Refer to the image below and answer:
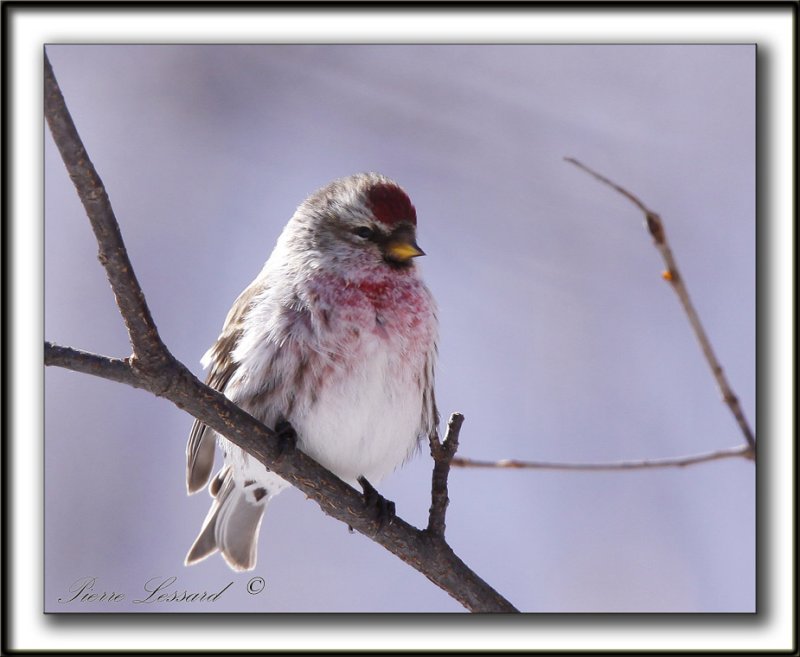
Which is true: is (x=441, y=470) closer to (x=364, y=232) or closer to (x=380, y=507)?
(x=380, y=507)

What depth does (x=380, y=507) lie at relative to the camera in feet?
8.12

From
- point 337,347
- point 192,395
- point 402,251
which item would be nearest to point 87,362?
point 192,395

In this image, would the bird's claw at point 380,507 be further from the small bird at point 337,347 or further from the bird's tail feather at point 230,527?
the bird's tail feather at point 230,527

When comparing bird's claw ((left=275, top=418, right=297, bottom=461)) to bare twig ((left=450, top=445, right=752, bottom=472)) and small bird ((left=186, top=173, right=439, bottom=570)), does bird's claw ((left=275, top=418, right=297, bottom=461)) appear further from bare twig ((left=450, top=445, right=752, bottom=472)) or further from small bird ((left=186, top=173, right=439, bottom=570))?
bare twig ((left=450, top=445, right=752, bottom=472))

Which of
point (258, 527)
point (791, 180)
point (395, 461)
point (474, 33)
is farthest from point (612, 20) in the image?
point (258, 527)

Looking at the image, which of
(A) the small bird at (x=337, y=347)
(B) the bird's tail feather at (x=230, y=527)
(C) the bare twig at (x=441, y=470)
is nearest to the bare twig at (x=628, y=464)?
(C) the bare twig at (x=441, y=470)

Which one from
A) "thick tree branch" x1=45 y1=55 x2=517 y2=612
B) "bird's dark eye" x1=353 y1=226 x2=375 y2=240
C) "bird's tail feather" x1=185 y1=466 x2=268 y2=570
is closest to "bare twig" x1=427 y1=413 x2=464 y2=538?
"thick tree branch" x1=45 y1=55 x2=517 y2=612

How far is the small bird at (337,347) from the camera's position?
2531 mm

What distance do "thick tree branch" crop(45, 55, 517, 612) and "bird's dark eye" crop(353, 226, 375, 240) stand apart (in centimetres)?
73

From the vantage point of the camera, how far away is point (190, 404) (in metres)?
2.07

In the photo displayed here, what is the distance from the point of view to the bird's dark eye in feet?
9.07

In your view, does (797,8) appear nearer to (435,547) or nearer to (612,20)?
(612,20)

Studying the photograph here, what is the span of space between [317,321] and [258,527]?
0.88 m

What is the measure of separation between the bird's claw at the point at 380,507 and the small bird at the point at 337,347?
0.12 metres
